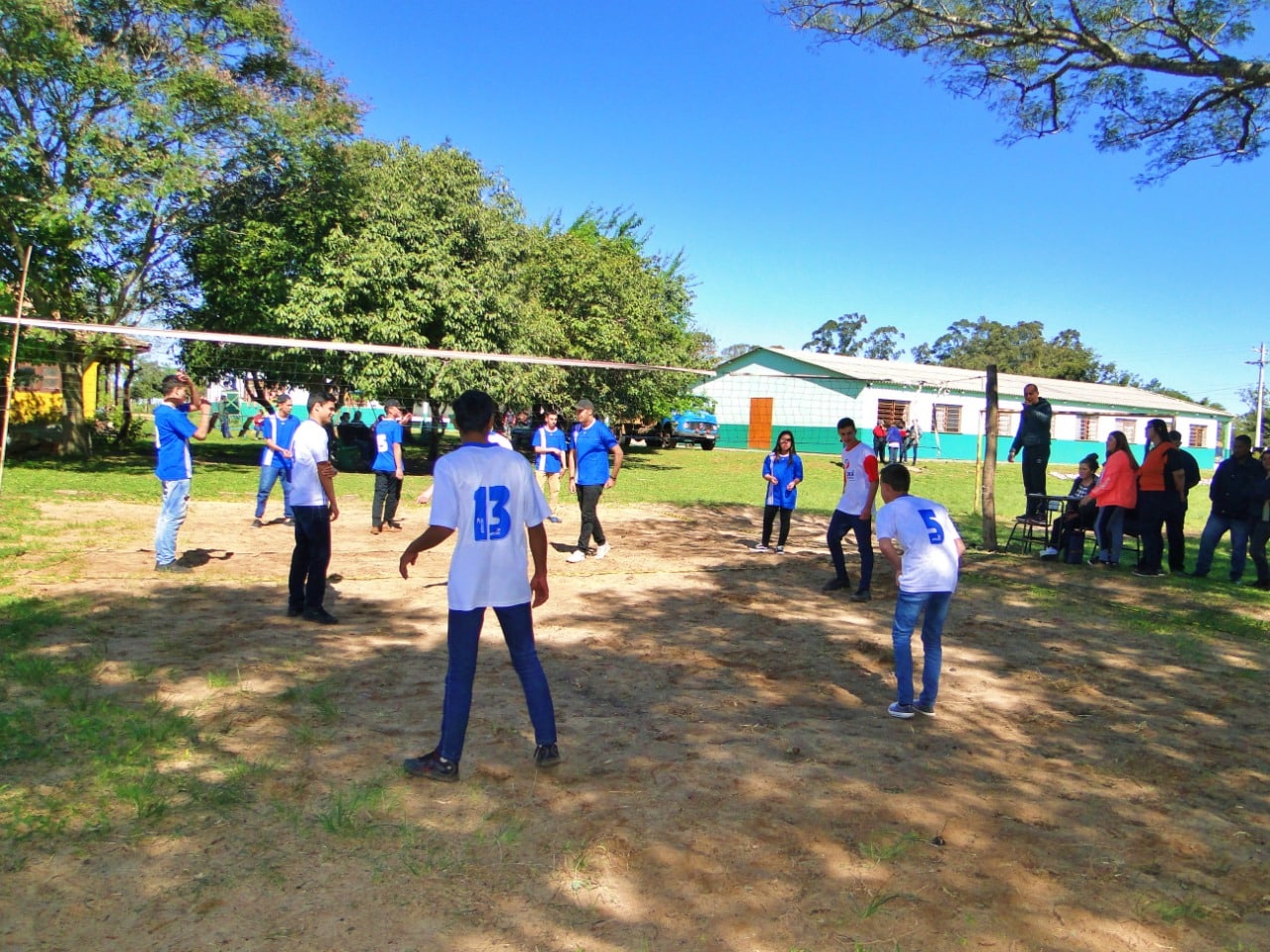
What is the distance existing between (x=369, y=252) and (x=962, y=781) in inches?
738

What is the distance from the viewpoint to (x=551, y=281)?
27172 millimetres

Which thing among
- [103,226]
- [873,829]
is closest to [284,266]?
[103,226]

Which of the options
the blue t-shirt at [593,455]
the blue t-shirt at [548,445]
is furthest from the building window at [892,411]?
the blue t-shirt at [593,455]

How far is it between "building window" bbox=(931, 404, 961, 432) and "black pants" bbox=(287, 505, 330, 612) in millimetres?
34205

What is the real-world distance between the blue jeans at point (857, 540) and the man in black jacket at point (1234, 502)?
4398mm

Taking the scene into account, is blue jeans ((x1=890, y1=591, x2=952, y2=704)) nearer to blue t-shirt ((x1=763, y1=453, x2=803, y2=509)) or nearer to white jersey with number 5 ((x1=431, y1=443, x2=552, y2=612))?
white jersey with number 5 ((x1=431, y1=443, x2=552, y2=612))

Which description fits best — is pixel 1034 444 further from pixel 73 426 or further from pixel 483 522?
pixel 73 426

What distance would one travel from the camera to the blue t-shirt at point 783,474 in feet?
34.3

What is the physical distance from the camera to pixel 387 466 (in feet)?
37.6

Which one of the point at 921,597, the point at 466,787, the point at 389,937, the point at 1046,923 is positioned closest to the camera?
the point at 389,937

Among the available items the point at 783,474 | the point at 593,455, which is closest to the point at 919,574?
the point at 593,455

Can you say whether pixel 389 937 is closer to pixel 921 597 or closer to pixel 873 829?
pixel 873 829

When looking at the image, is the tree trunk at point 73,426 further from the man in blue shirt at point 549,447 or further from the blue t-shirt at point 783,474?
the blue t-shirt at point 783,474

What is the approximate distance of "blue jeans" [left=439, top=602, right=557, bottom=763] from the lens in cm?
397
